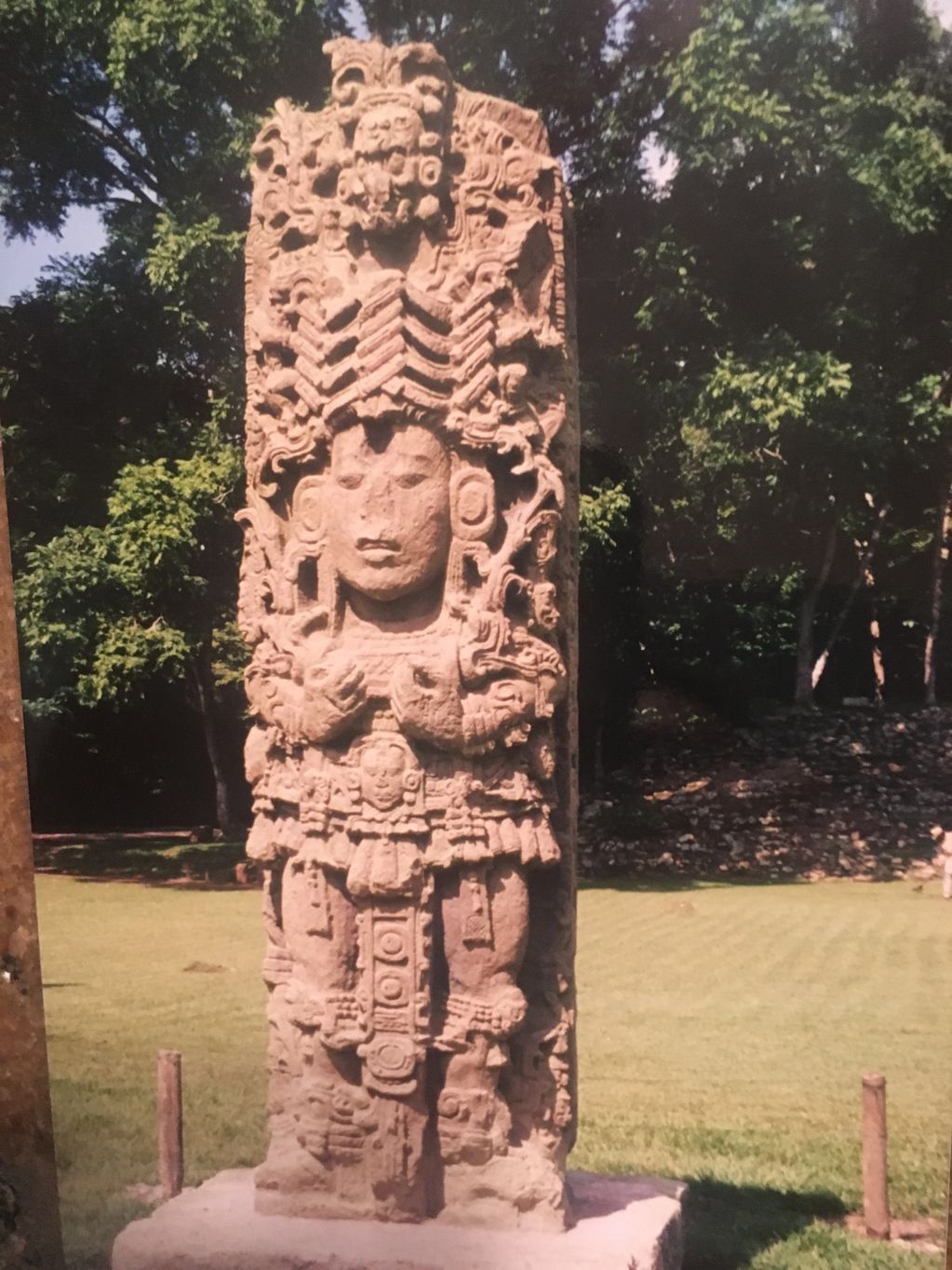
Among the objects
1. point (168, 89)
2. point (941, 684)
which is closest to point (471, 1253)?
point (941, 684)

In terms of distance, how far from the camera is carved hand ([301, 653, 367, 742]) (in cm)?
378

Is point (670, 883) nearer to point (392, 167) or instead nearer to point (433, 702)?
point (433, 702)

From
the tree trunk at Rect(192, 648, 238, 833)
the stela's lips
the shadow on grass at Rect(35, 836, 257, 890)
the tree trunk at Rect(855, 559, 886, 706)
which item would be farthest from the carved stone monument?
the tree trunk at Rect(855, 559, 886, 706)

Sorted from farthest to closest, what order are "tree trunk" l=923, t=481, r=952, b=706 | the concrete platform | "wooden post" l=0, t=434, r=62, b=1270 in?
"tree trunk" l=923, t=481, r=952, b=706
"wooden post" l=0, t=434, r=62, b=1270
the concrete platform

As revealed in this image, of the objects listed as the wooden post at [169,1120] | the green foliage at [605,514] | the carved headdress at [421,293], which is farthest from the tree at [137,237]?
the green foliage at [605,514]

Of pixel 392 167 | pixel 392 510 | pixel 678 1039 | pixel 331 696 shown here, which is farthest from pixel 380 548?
pixel 678 1039

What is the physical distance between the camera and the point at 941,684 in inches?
184

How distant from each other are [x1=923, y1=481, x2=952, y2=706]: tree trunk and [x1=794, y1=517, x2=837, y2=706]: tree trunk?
0.39m

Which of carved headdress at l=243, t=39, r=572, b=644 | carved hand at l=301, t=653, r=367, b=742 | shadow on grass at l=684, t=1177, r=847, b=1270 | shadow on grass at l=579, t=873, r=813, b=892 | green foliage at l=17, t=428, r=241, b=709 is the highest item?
carved headdress at l=243, t=39, r=572, b=644

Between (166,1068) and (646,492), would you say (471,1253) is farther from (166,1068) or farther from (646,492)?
(646,492)

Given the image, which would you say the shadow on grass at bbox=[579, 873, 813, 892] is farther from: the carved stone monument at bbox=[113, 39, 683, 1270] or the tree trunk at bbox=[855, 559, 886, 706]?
the carved stone monument at bbox=[113, 39, 683, 1270]

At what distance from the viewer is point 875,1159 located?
439 centimetres

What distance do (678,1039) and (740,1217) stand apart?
74cm

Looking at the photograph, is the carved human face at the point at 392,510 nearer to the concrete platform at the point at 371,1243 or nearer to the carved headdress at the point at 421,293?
the carved headdress at the point at 421,293
